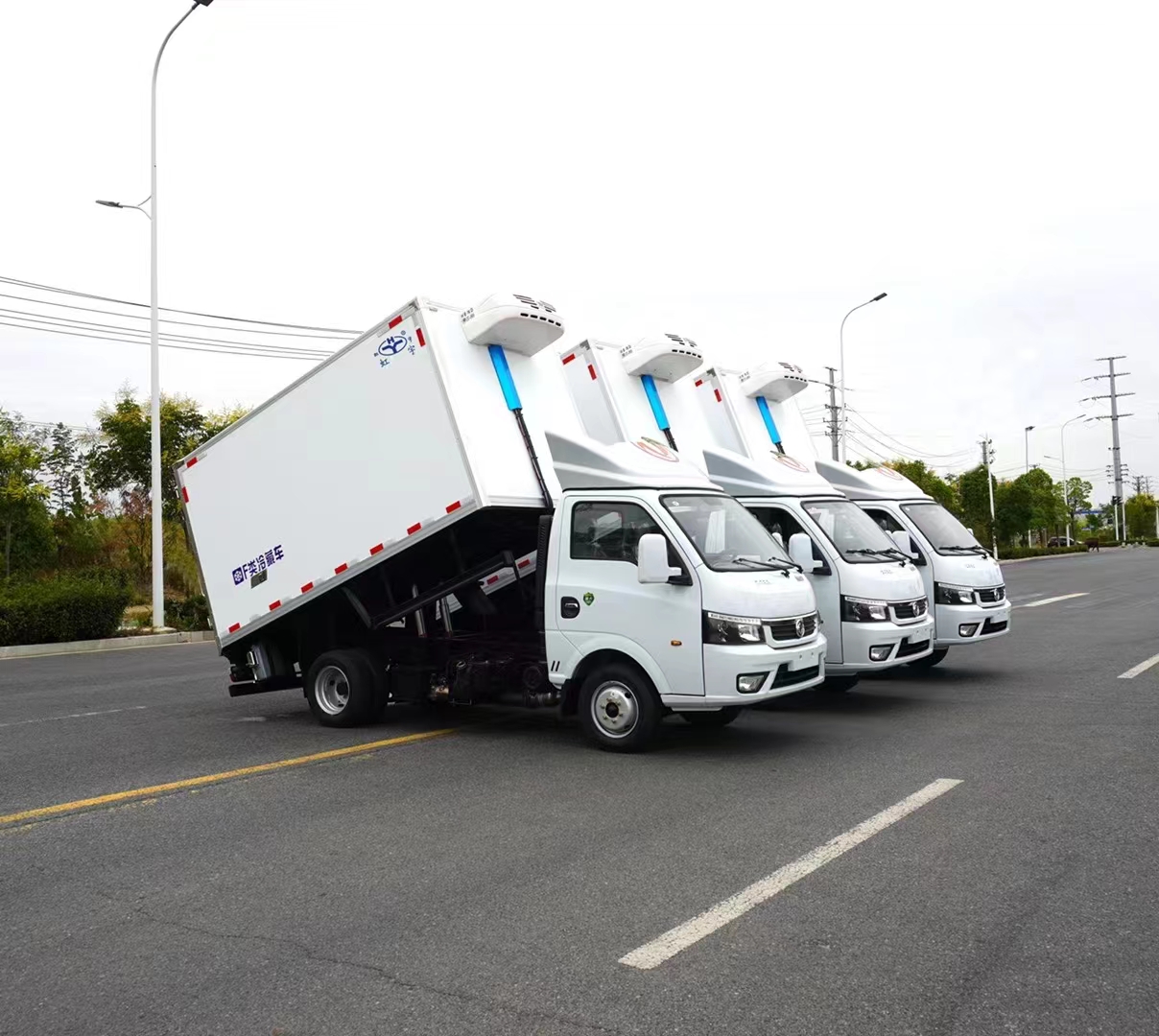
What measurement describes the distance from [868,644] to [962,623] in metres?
2.56

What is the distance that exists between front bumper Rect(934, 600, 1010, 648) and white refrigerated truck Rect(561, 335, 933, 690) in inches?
52.0

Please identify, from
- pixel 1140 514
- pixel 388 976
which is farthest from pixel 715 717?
pixel 1140 514

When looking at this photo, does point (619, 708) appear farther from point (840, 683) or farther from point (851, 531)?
point (851, 531)

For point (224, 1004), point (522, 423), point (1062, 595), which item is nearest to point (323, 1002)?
point (224, 1004)

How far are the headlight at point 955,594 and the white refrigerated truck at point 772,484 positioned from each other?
1381mm

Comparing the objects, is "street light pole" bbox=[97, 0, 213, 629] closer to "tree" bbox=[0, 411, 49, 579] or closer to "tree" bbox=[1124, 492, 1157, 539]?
"tree" bbox=[0, 411, 49, 579]

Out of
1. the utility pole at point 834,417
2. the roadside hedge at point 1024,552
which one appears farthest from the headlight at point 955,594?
the roadside hedge at point 1024,552

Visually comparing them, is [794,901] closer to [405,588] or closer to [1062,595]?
[405,588]

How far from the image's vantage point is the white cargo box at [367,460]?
821 centimetres

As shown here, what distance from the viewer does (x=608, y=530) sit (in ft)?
26.6

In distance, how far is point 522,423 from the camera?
28.3 feet

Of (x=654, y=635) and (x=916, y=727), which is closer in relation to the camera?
(x=654, y=635)

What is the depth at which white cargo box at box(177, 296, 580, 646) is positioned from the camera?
8.21 metres

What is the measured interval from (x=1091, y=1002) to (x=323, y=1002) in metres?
2.74
